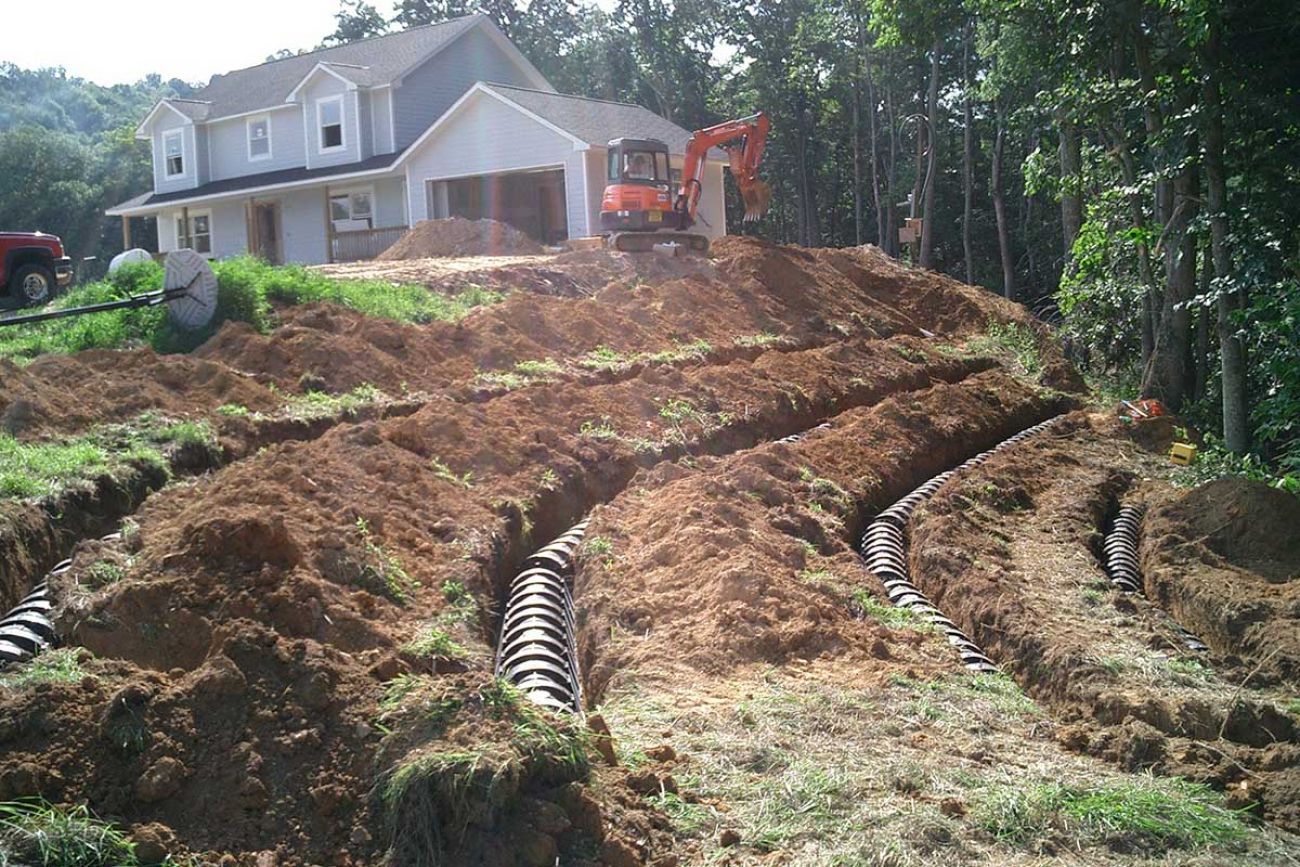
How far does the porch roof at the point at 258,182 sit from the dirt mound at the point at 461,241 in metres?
5.76

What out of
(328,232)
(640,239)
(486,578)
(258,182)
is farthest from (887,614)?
(258,182)

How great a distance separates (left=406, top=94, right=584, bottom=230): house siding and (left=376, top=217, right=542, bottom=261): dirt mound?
419 cm

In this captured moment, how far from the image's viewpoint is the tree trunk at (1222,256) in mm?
13523

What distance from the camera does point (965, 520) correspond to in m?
10.4

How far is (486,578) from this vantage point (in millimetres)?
8172

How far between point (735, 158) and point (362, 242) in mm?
11246

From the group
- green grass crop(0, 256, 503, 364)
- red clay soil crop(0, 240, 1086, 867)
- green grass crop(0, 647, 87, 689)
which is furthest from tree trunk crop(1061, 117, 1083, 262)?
green grass crop(0, 647, 87, 689)

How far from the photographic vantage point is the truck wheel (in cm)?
1953

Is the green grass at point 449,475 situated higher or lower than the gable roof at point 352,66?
lower

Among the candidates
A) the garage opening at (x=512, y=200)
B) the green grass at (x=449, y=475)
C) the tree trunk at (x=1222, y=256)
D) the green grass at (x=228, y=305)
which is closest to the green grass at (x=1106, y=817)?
the green grass at (x=449, y=475)

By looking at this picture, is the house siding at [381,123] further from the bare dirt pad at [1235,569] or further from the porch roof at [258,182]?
the bare dirt pad at [1235,569]

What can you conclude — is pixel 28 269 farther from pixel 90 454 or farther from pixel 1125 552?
pixel 1125 552

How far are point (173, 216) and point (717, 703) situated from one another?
34796 millimetres

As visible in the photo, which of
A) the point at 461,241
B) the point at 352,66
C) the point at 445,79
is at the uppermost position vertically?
the point at 352,66
